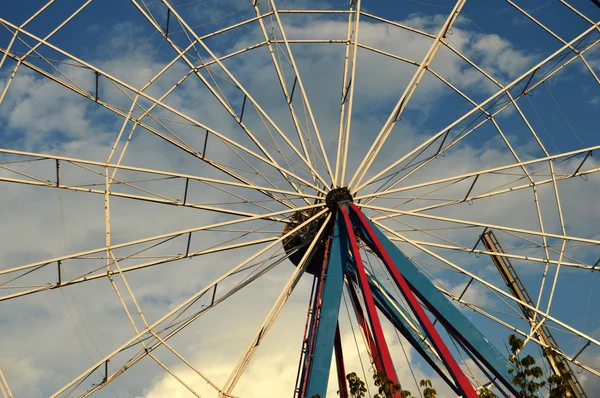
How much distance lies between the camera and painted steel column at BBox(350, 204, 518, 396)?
2564 cm

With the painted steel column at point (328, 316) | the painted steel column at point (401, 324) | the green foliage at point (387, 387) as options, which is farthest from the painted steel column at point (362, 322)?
the green foliage at point (387, 387)

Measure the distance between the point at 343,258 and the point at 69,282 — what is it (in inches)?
375

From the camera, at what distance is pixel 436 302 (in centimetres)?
2675

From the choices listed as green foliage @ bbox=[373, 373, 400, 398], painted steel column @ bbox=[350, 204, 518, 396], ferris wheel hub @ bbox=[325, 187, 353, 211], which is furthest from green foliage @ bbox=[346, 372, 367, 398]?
ferris wheel hub @ bbox=[325, 187, 353, 211]

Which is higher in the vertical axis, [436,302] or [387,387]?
[436,302]

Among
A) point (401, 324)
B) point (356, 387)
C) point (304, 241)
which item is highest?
point (304, 241)

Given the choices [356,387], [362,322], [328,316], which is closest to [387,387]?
[356,387]

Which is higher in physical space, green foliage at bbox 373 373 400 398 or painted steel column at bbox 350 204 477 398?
painted steel column at bbox 350 204 477 398

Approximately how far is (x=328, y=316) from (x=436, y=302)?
382cm

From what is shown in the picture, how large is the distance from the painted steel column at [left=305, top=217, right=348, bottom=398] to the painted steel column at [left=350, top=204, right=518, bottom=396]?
1.16 meters

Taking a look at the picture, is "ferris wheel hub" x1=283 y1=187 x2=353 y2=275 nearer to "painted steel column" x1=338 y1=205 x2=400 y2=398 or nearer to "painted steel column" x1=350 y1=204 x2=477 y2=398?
"painted steel column" x1=350 y1=204 x2=477 y2=398

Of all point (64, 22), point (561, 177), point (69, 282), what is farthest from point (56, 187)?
point (561, 177)

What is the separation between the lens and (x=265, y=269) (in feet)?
98.3

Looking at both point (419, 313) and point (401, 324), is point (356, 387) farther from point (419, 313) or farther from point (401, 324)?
point (401, 324)
